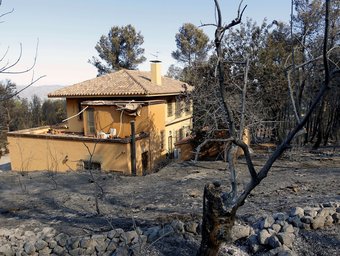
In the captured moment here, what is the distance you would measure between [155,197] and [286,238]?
4.05 m

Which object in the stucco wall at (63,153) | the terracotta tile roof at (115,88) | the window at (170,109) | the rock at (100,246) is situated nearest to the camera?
the rock at (100,246)

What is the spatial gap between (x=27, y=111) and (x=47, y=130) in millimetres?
18557

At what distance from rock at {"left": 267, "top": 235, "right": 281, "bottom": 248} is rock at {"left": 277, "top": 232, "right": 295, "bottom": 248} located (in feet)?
0.26

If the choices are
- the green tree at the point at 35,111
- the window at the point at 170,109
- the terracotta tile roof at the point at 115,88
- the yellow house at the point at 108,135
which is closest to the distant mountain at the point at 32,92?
the green tree at the point at 35,111

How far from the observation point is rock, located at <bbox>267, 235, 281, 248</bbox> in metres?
3.80

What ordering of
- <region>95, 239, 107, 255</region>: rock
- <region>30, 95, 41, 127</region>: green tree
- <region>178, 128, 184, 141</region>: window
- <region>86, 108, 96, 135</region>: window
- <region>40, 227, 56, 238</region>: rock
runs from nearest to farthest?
<region>95, 239, 107, 255</region>: rock, <region>40, 227, 56, 238</region>: rock, <region>86, 108, 96, 135</region>: window, <region>178, 128, 184, 141</region>: window, <region>30, 95, 41, 127</region>: green tree

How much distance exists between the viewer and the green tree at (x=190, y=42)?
98.2ft

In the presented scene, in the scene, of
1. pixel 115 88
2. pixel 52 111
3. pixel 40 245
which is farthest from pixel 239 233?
pixel 52 111

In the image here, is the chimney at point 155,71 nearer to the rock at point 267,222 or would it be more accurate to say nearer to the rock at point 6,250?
the rock at point 6,250

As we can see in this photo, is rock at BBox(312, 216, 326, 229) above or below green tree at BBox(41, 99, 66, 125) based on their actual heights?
below

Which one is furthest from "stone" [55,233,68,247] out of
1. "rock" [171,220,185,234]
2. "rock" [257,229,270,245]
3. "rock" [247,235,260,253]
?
"rock" [257,229,270,245]

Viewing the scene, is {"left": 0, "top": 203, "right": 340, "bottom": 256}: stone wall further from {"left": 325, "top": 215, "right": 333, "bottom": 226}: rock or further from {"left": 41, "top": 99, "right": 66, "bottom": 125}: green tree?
{"left": 41, "top": 99, "right": 66, "bottom": 125}: green tree

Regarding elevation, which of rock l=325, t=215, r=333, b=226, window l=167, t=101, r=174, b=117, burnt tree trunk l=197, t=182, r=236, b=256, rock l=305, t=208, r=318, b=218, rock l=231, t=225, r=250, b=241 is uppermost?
window l=167, t=101, r=174, b=117

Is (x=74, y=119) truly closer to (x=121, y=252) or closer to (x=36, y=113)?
(x=121, y=252)
